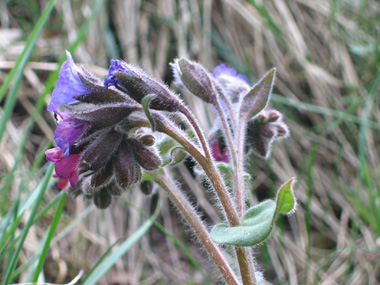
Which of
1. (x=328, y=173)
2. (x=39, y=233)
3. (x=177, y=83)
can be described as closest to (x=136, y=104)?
(x=177, y=83)

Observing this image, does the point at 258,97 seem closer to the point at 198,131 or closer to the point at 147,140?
the point at 198,131

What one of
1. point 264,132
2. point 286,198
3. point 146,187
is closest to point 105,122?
point 146,187

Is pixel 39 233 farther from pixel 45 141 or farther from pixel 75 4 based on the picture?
pixel 75 4

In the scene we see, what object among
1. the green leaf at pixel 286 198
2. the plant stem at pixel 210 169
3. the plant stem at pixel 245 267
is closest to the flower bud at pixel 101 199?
the plant stem at pixel 210 169

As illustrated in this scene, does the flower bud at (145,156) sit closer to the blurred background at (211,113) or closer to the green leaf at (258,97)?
the green leaf at (258,97)

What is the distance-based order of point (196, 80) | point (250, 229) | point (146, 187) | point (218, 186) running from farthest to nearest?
point (146, 187)
point (196, 80)
point (218, 186)
point (250, 229)

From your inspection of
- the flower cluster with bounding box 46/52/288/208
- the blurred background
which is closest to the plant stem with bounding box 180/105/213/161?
the flower cluster with bounding box 46/52/288/208

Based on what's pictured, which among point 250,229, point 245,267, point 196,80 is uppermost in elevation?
point 196,80
